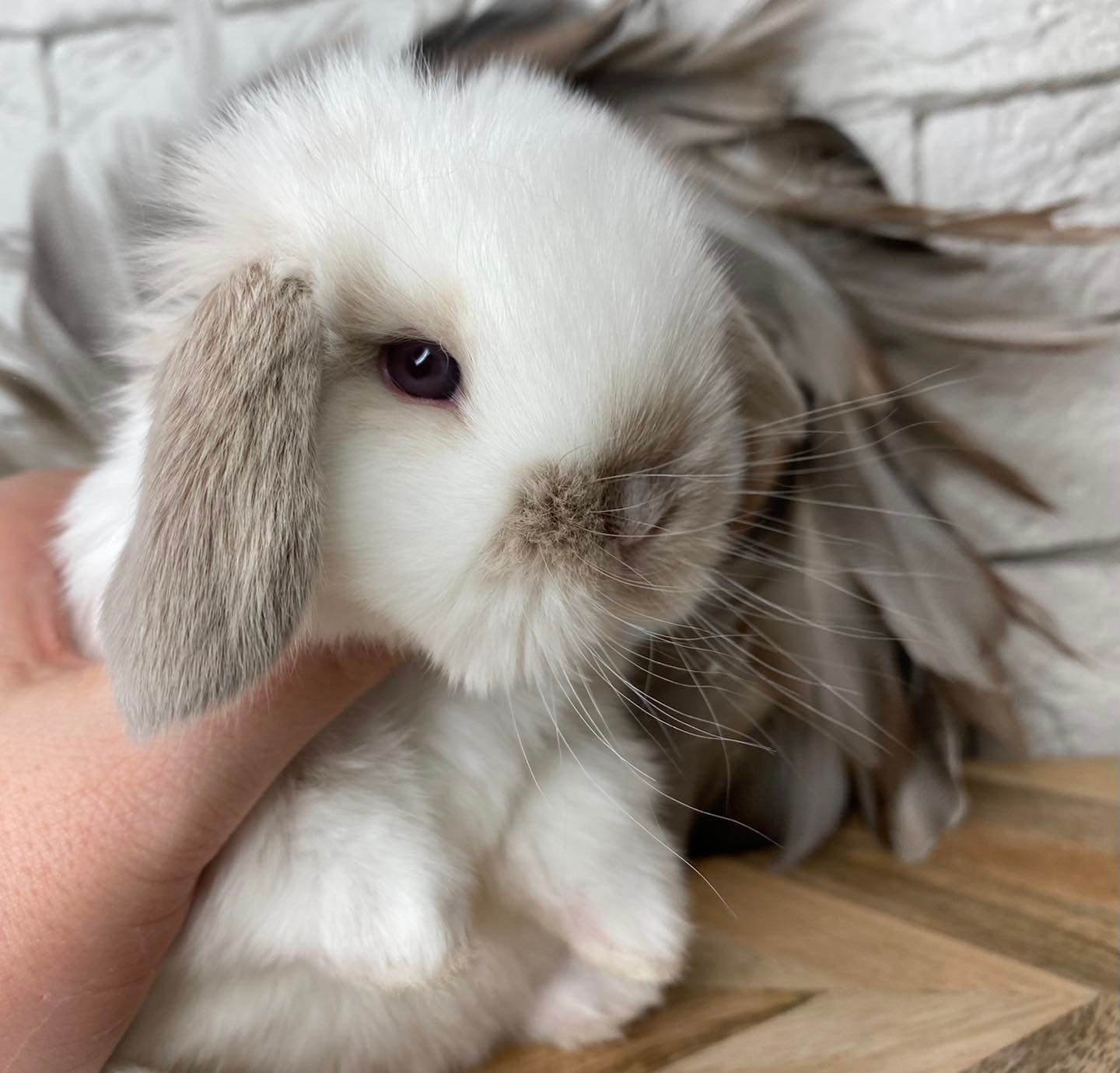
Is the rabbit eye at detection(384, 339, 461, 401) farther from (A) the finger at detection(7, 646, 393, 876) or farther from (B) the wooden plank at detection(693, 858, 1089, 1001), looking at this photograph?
(B) the wooden plank at detection(693, 858, 1089, 1001)

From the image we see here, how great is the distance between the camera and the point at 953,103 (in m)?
1.02

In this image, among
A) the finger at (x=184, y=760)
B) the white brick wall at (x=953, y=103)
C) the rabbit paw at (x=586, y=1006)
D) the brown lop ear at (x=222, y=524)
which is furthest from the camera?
the white brick wall at (x=953, y=103)

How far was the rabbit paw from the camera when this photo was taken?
67cm

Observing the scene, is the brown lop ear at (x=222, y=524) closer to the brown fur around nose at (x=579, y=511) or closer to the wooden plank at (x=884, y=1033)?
the brown fur around nose at (x=579, y=511)

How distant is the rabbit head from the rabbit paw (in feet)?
0.89

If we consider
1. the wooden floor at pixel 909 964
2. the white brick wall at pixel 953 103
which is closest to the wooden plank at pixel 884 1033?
the wooden floor at pixel 909 964

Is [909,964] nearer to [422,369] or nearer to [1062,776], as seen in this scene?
[1062,776]

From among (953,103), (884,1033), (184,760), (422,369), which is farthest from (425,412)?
(953,103)

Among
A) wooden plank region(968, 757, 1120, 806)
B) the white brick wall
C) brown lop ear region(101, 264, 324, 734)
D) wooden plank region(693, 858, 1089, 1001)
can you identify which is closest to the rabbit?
brown lop ear region(101, 264, 324, 734)

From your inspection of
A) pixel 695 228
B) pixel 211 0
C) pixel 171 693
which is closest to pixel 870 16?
pixel 695 228

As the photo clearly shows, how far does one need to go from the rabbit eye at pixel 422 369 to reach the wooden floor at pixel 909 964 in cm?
48

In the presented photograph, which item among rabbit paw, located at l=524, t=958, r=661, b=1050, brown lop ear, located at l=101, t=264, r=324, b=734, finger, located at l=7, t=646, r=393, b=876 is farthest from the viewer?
rabbit paw, located at l=524, t=958, r=661, b=1050

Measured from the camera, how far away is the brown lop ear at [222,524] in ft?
1.52

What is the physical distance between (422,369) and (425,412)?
0.03 metres
